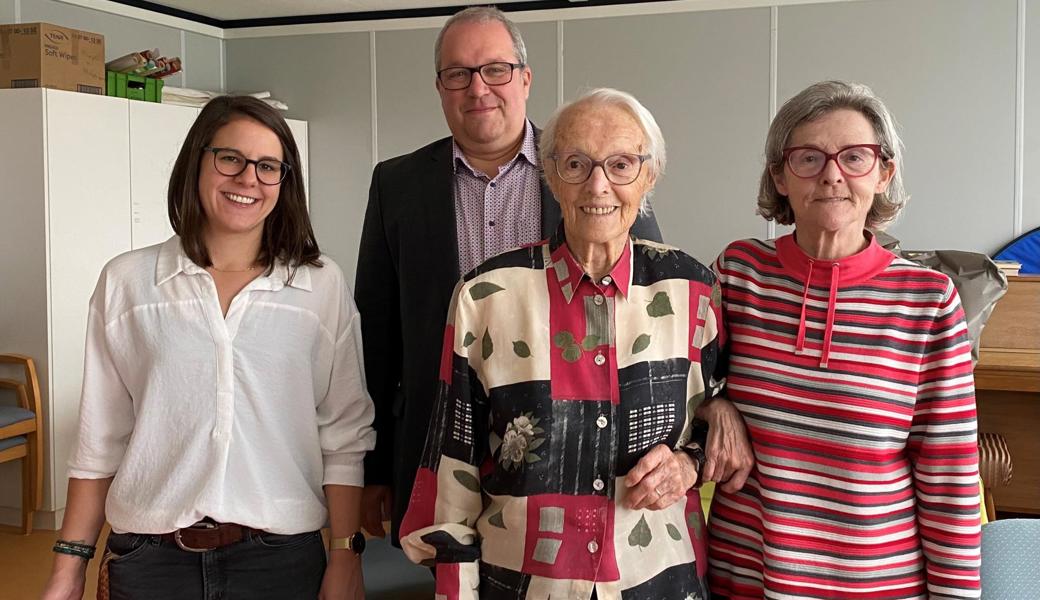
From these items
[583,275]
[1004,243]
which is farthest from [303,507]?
[1004,243]

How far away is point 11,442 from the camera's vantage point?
16.3ft

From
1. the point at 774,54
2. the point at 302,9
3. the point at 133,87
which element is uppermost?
the point at 302,9

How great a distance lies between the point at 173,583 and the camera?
1743mm

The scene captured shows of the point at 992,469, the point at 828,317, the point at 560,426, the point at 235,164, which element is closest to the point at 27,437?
the point at 235,164

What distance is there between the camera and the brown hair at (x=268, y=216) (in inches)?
71.7

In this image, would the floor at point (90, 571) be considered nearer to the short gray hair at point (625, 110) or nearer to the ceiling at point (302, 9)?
the short gray hair at point (625, 110)

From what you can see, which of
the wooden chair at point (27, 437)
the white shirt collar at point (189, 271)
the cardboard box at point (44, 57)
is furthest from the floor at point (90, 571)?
the cardboard box at point (44, 57)

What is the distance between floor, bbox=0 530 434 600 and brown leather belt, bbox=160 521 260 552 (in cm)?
201

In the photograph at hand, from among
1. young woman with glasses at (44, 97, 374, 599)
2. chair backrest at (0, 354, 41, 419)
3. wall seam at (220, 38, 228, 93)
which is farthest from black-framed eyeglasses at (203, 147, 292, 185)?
wall seam at (220, 38, 228, 93)

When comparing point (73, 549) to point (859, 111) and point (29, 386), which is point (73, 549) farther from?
point (29, 386)

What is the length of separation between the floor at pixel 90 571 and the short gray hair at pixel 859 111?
250 centimetres

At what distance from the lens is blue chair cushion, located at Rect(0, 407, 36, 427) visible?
16.0 ft

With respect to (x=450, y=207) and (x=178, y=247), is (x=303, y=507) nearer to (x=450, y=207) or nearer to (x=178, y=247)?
(x=178, y=247)

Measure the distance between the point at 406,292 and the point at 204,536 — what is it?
71 centimetres
